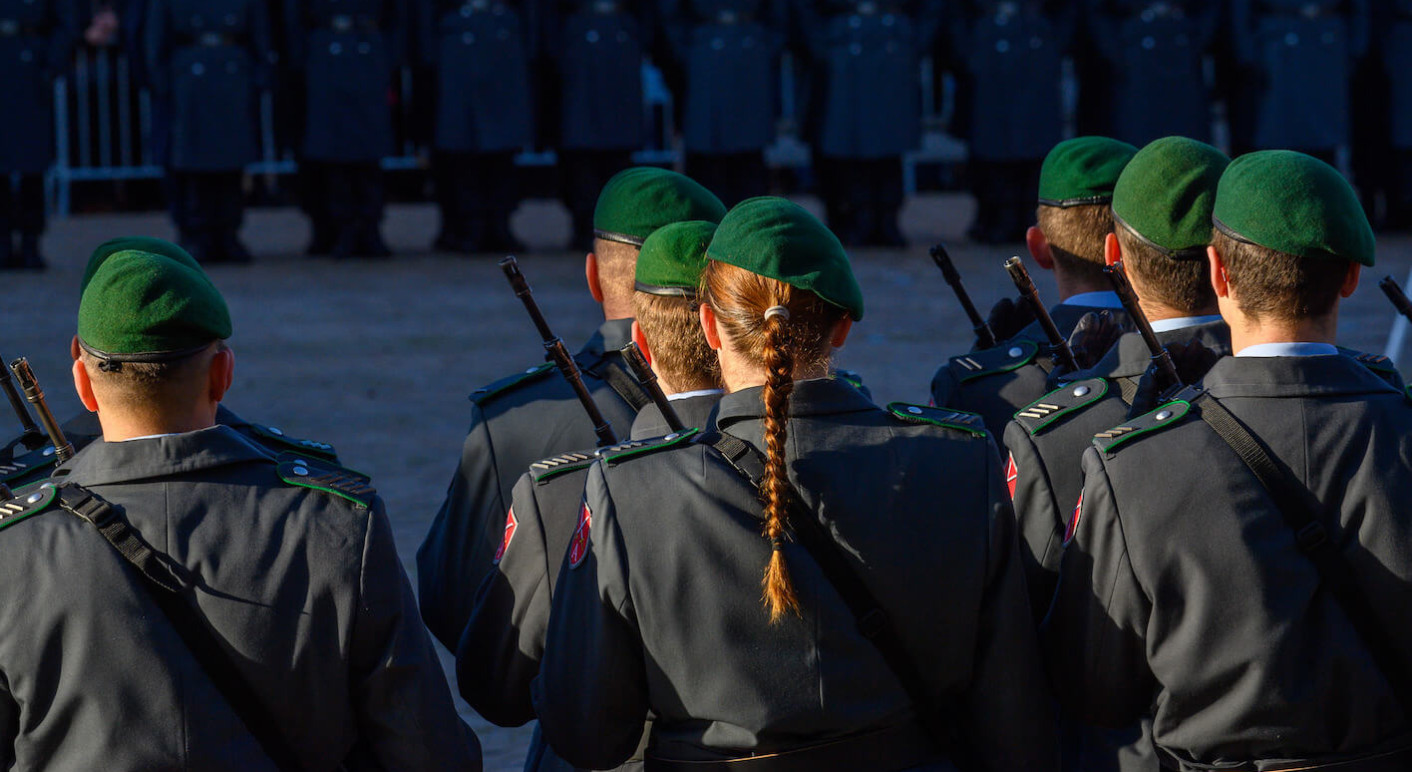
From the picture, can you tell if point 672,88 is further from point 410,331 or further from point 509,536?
point 509,536

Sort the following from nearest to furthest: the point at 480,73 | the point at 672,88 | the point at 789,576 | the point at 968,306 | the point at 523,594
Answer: the point at 789,576 → the point at 523,594 → the point at 968,306 → the point at 480,73 → the point at 672,88

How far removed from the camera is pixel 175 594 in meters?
2.25

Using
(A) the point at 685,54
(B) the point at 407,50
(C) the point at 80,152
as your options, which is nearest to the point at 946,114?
(A) the point at 685,54

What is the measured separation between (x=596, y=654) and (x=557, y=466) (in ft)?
1.45

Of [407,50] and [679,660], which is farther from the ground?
[407,50]

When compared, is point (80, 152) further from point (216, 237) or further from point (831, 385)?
point (831, 385)

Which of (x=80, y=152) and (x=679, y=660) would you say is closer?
(x=679, y=660)

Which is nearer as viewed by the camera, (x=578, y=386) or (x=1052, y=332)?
(x=578, y=386)

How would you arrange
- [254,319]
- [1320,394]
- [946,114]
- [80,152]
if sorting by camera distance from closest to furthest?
1. [1320,394]
2. [254,319]
3. [80,152]
4. [946,114]

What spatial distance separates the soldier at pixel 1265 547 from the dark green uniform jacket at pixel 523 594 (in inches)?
24.7

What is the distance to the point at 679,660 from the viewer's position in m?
2.26

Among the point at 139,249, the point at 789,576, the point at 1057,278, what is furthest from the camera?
the point at 1057,278

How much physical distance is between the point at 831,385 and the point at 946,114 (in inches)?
552

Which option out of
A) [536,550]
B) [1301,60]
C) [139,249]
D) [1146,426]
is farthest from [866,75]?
[1146,426]
